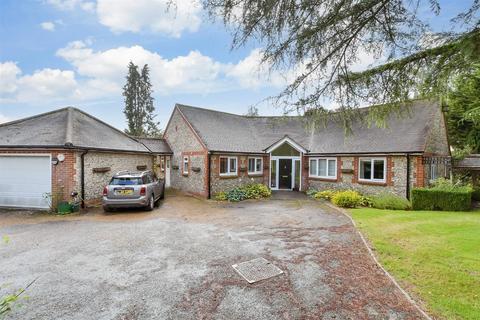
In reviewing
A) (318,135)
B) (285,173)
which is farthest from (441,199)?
(285,173)

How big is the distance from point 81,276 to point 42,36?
8.66 m

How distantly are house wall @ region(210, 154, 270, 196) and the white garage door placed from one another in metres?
8.22

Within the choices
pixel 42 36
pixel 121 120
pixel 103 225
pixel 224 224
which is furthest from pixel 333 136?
pixel 121 120

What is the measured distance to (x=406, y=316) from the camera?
3.75 metres

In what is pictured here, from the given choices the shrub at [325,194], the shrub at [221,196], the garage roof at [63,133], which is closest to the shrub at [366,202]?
the shrub at [325,194]

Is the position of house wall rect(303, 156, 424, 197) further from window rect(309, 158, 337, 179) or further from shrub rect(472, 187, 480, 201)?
shrub rect(472, 187, 480, 201)

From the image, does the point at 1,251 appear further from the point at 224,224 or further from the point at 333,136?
the point at 333,136

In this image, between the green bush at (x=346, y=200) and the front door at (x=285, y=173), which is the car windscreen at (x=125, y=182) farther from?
the front door at (x=285, y=173)

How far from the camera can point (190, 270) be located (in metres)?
5.37

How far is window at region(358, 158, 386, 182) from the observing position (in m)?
14.6

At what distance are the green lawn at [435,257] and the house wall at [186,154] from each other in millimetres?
9467

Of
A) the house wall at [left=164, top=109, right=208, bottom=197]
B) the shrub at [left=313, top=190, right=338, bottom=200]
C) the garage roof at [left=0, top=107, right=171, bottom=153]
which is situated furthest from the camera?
the house wall at [left=164, top=109, right=208, bottom=197]

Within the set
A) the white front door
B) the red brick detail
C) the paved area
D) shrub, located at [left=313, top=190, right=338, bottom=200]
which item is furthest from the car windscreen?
the red brick detail

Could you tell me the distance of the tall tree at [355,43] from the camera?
153 inches
